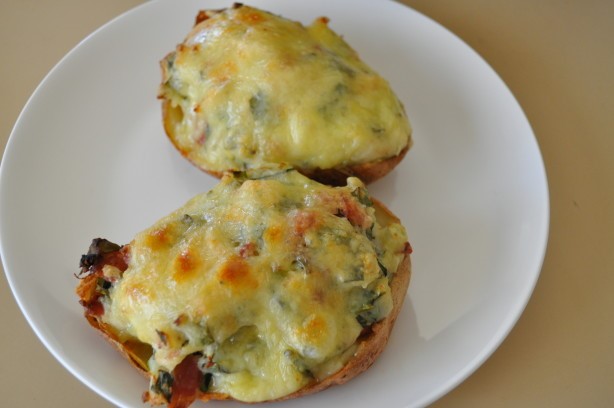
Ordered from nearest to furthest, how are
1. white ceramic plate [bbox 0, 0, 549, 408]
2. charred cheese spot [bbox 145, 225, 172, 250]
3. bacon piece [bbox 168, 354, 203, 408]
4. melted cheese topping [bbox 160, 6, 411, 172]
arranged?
bacon piece [bbox 168, 354, 203, 408] < charred cheese spot [bbox 145, 225, 172, 250] < white ceramic plate [bbox 0, 0, 549, 408] < melted cheese topping [bbox 160, 6, 411, 172]

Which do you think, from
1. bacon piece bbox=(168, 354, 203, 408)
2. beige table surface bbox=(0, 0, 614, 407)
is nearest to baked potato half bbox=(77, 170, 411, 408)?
bacon piece bbox=(168, 354, 203, 408)

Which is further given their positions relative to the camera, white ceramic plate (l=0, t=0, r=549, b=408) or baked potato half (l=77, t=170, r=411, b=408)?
white ceramic plate (l=0, t=0, r=549, b=408)

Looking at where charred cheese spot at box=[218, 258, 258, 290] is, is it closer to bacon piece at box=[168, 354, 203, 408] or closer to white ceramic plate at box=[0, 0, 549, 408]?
bacon piece at box=[168, 354, 203, 408]

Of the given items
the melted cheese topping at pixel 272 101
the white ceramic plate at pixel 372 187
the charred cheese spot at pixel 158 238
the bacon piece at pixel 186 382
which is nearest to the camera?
the bacon piece at pixel 186 382

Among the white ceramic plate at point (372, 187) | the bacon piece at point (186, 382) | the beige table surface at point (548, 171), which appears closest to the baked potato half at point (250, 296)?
the bacon piece at point (186, 382)

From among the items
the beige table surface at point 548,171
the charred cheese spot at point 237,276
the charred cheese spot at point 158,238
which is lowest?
the beige table surface at point 548,171

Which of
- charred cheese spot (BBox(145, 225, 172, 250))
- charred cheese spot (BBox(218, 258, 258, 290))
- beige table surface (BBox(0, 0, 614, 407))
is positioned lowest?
beige table surface (BBox(0, 0, 614, 407))

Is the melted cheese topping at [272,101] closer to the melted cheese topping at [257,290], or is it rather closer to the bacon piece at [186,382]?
the melted cheese topping at [257,290]
